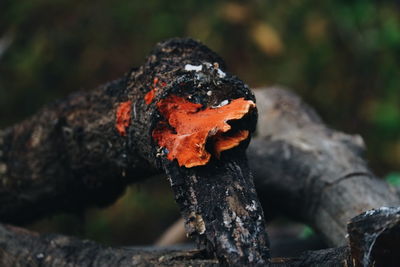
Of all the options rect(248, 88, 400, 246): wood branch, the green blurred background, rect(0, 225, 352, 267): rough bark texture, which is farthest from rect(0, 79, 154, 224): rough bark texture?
the green blurred background

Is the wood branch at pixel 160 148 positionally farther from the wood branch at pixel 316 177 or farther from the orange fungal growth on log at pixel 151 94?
the wood branch at pixel 316 177

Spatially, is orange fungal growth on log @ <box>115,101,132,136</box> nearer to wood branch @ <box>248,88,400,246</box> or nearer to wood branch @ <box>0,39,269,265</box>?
wood branch @ <box>0,39,269,265</box>

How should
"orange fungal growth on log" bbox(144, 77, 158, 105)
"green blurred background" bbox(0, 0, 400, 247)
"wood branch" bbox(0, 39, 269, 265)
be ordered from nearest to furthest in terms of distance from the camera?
1. "wood branch" bbox(0, 39, 269, 265)
2. "orange fungal growth on log" bbox(144, 77, 158, 105)
3. "green blurred background" bbox(0, 0, 400, 247)

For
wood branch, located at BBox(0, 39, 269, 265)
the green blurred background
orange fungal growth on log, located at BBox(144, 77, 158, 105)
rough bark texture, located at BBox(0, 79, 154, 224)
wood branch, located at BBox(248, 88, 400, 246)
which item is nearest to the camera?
wood branch, located at BBox(0, 39, 269, 265)

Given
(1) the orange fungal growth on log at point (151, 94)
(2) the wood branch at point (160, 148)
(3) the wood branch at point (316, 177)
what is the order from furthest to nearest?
(3) the wood branch at point (316, 177)
(1) the orange fungal growth on log at point (151, 94)
(2) the wood branch at point (160, 148)

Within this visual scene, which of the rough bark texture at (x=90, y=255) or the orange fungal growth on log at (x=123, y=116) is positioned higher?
the orange fungal growth on log at (x=123, y=116)

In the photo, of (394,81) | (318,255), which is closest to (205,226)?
(318,255)

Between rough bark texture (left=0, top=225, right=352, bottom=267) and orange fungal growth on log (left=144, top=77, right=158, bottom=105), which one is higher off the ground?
orange fungal growth on log (left=144, top=77, right=158, bottom=105)

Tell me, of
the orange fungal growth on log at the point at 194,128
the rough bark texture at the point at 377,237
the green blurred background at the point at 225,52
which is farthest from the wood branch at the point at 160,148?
the green blurred background at the point at 225,52

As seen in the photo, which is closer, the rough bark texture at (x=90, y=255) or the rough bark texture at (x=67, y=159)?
the rough bark texture at (x=90, y=255)
